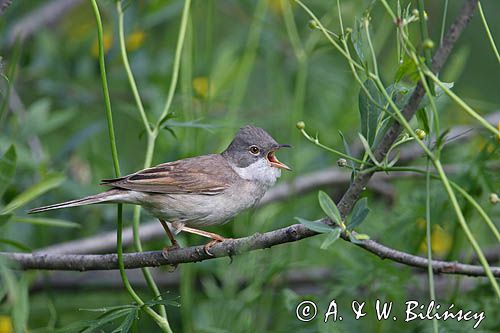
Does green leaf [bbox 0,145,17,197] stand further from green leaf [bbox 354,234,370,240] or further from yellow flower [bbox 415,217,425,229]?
yellow flower [bbox 415,217,425,229]

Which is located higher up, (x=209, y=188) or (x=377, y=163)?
→ (x=377, y=163)

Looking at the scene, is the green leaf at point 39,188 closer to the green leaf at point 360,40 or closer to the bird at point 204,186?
the bird at point 204,186

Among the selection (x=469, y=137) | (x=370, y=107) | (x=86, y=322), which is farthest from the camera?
(x=469, y=137)

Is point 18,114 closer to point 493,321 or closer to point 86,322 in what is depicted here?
point 86,322

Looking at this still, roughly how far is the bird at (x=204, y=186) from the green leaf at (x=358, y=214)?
1.32 meters

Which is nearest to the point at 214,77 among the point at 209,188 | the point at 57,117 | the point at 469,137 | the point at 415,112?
the point at 57,117

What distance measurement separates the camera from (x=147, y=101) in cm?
591

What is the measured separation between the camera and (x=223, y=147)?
519cm

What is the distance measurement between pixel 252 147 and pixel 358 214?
76.1 inches

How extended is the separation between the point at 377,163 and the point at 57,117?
3.08 metres

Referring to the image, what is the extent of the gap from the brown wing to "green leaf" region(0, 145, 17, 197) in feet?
2.77

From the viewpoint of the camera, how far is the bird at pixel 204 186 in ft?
12.7

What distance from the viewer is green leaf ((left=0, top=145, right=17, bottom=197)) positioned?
2.98 m

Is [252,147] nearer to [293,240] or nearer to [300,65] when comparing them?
[300,65]
